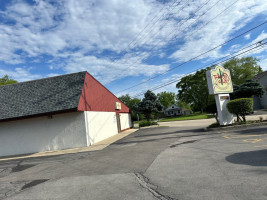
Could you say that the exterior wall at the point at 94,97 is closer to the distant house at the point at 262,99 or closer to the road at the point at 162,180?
the road at the point at 162,180

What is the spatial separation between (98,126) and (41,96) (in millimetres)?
5192

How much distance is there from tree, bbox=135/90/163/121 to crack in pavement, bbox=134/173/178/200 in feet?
85.6

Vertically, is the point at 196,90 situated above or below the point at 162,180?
above

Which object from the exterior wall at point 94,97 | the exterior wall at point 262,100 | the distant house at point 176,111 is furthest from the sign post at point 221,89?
the distant house at point 176,111

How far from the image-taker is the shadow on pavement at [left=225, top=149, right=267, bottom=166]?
16.2 feet

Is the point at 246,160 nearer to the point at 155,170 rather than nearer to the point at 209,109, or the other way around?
the point at 155,170

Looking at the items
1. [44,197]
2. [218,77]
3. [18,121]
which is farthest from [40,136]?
[218,77]

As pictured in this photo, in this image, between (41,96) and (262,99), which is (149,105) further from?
(262,99)

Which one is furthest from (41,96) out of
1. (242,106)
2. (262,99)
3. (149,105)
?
(262,99)

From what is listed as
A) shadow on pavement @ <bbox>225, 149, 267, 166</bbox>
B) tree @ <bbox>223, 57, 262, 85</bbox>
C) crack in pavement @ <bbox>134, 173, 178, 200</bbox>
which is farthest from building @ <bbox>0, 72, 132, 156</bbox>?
tree @ <bbox>223, 57, 262, 85</bbox>

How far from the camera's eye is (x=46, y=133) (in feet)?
43.0

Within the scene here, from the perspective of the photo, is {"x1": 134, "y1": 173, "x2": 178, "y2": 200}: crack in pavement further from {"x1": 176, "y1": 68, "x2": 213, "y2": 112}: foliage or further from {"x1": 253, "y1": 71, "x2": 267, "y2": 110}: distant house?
{"x1": 176, "y1": 68, "x2": 213, "y2": 112}: foliage

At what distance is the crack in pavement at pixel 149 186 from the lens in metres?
3.64

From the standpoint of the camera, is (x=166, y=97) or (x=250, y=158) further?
(x=166, y=97)
